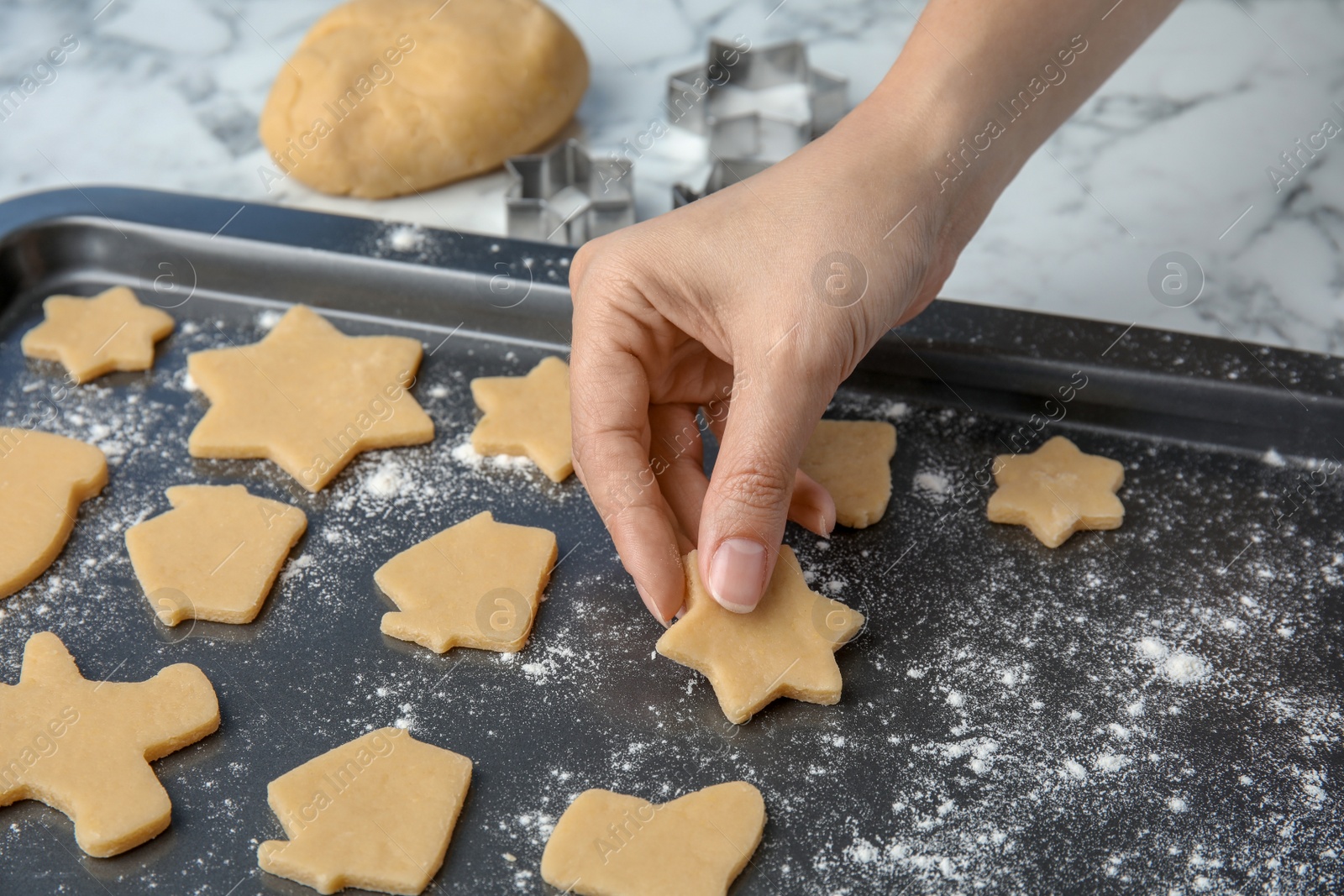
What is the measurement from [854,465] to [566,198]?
78 centimetres

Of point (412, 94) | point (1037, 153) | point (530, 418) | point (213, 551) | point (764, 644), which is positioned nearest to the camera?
point (764, 644)

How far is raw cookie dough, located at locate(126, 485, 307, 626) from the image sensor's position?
50.8 inches

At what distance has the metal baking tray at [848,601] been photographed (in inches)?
44.4

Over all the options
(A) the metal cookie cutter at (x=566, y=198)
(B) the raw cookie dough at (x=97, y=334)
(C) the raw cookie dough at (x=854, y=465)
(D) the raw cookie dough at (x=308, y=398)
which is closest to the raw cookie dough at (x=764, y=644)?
(C) the raw cookie dough at (x=854, y=465)

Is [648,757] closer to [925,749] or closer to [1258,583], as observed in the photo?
[925,749]

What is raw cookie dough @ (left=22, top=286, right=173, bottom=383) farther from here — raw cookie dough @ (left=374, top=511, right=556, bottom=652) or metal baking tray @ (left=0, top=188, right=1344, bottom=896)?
raw cookie dough @ (left=374, top=511, right=556, bottom=652)

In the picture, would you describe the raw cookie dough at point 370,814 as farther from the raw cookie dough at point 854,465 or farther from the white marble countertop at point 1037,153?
the white marble countertop at point 1037,153

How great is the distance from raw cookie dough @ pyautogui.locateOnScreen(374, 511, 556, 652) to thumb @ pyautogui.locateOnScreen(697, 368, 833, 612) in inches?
9.5

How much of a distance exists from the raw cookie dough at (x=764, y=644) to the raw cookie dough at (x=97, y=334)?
33.3 inches

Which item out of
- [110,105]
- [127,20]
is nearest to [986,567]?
[110,105]

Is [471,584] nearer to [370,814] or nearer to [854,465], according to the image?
[370,814]

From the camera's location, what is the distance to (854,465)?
4.71 ft

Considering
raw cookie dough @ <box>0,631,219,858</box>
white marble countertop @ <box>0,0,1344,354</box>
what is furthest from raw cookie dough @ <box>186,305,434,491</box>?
white marble countertop @ <box>0,0,1344,354</box>

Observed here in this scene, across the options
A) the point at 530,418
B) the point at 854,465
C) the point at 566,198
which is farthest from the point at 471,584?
the point at 566,198
